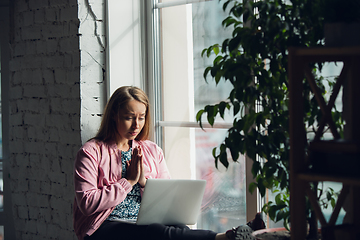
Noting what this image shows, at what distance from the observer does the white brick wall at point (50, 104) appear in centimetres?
235

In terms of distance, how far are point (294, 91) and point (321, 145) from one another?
20 centimetres

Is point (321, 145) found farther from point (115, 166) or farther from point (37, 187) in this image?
point (37, 187)

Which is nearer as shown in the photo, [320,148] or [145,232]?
[320,148]

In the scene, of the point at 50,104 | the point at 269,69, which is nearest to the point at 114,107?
the point at 50,104

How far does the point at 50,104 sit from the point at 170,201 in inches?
36.7

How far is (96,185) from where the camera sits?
2100 millimetres

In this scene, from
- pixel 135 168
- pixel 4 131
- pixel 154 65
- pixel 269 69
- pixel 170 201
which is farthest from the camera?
pixel 4 131

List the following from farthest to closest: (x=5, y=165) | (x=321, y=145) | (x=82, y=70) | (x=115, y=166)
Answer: (x=5, y=165)
(x=82, y=70)
(x=115, y=166)
(x=321, y=145)

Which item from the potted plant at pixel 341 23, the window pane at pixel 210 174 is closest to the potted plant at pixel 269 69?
the potted plant at pixel 341 23

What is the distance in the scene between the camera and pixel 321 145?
1395 millimetres

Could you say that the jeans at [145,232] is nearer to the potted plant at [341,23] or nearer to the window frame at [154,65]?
the window frame at [154,65]

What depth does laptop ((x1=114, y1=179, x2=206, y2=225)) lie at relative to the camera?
1.99 metres

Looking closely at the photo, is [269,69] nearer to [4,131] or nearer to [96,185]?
[96,185]

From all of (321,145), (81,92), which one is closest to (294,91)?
(321,145)
